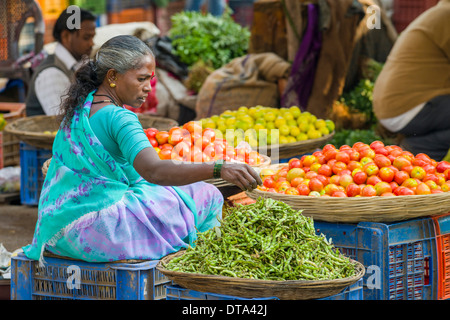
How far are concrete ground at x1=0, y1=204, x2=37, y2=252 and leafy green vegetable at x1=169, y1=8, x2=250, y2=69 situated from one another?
144 inches

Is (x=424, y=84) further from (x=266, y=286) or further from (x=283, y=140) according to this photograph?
(x=266, y=286)

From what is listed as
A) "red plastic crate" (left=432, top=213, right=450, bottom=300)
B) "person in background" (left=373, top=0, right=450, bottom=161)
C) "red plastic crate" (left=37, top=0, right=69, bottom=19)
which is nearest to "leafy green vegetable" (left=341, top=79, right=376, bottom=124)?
"person in background" (left=373, top=0, right=450, bottom=161)

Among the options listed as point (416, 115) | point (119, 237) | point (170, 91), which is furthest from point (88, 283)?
point (170, 91)

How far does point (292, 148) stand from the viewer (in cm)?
500

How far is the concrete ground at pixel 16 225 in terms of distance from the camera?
4801mm

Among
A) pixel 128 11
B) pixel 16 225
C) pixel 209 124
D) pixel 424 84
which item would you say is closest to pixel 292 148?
pixel 209 124

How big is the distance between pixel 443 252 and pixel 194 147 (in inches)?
61.5

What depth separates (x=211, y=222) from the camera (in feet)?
10.9

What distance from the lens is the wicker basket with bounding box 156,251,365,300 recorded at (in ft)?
7.89

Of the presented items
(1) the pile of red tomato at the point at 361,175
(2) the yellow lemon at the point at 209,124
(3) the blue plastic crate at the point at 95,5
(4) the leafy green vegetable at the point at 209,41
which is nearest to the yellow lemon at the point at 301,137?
(2) the yellow lemon at the point at 209,124

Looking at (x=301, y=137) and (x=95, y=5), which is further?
(x=95, y=5)

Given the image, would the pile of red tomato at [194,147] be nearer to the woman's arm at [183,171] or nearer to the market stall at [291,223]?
the market stall at [291,223]

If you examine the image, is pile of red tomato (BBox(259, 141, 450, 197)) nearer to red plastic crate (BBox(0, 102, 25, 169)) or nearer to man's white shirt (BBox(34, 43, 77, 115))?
man's white shirt (BBox(34, 43, 77, 115))

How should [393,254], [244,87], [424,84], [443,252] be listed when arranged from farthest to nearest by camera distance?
[244,87], [424,84], [443,252], [393,254]
